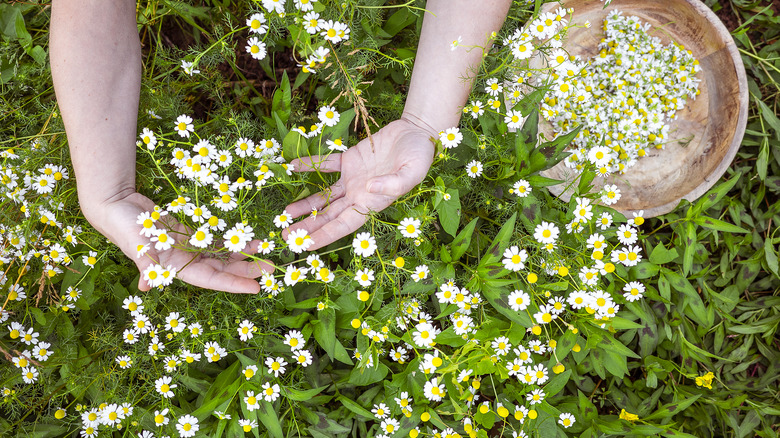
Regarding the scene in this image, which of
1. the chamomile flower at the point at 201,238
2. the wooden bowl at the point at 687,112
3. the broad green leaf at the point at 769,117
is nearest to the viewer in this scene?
the chamomile flower at the point at 201,238

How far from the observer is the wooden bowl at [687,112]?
6.76 feet

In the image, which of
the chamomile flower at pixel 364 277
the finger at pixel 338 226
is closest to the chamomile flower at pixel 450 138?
the finger at pixel 338 226

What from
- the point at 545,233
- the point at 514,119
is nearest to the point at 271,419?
the point at 545,233

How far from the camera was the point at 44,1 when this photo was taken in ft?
6.62

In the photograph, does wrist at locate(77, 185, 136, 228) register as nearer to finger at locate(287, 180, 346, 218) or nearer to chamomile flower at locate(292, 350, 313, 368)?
finger at locate(287, 180, 346, 218)

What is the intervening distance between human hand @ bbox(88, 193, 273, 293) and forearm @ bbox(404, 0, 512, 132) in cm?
79

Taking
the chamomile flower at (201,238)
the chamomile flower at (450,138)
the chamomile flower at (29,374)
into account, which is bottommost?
the chamomile flower at (29,374)

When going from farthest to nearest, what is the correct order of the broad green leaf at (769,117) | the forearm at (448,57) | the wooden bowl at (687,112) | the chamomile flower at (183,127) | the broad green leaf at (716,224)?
the broad green leaf at (769,117), the wooden bowl at (687,112), the broad green leaf at (716,224), the forearm at (448,57), the chamomile flower at (183,127)

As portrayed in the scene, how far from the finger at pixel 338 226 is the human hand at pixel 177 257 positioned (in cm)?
20

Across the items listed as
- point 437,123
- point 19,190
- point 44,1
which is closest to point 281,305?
point 437,123

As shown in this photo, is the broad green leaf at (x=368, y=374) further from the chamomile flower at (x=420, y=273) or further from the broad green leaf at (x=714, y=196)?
the broad green leaf at (x=714, y=196)

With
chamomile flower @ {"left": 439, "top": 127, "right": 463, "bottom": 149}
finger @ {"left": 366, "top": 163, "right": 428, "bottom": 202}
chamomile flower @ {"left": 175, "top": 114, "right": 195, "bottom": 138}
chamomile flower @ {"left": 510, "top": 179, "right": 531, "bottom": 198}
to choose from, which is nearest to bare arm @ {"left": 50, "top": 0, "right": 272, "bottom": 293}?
chamomile flower @ {"left": 175, "top": 114, "right": 195, "bottom": 138}

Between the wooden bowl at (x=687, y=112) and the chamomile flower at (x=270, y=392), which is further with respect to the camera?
the wooden bowl at (x=687, y=112)

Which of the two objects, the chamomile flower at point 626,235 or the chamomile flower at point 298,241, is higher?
the chamomile flower at point 298,241
